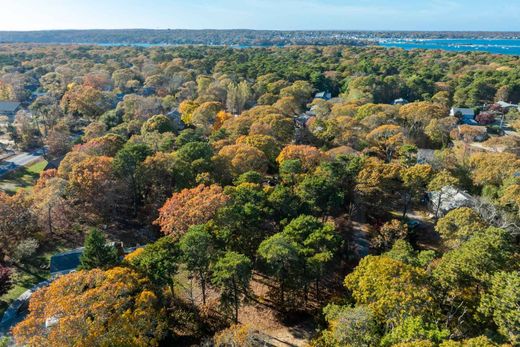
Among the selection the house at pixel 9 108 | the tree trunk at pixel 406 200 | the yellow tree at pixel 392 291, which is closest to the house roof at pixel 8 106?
the house at pixel 9 108

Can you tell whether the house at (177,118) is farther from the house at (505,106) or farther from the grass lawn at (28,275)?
the house at (505,106)

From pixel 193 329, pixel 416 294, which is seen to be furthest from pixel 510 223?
pixel 193 329

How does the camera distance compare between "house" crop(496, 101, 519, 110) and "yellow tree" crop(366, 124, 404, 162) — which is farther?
"house" crop(496, 101, 519, 110)

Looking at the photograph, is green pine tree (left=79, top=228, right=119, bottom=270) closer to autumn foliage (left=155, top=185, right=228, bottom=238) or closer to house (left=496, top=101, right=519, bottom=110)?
autumn foliage (left=155, top=185, right=228, bottom=238)

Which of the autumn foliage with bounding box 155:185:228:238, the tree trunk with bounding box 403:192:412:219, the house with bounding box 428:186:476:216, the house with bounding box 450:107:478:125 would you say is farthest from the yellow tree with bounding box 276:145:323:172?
the house with bounding box 450:107:478:125

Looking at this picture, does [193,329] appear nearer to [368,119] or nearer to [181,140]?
[181,140]

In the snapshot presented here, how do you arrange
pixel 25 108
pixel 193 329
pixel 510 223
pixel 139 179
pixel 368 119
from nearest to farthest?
pixel 193 329 → pixel 510 223 → pixel 139 179 → pixel 368 119 → pixel 25 108
